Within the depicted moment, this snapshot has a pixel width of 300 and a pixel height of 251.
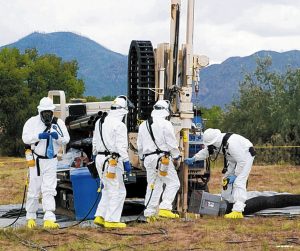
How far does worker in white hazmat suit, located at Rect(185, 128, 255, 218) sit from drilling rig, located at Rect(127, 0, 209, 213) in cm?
53

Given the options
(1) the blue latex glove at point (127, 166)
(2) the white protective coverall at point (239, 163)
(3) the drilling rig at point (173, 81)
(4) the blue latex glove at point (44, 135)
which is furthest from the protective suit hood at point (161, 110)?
(4) the blue latex glove at point (44, 135)

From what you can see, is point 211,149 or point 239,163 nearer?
point 239,163

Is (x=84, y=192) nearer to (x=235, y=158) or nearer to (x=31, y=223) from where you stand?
(x=31, y=223)

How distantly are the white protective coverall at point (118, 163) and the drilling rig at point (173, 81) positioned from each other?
1.58 metres

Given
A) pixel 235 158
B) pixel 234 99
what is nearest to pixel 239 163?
pixel 235 158

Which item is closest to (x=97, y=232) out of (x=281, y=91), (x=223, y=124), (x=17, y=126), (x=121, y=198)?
(x=121, y=198)

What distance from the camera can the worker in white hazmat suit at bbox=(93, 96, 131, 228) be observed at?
11648mm

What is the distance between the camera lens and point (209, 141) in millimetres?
12633

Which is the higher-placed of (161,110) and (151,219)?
(161,110)

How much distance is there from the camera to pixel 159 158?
40.9ft

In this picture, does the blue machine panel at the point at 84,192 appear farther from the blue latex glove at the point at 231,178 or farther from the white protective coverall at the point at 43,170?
the blue latex glove at the point at 231,178

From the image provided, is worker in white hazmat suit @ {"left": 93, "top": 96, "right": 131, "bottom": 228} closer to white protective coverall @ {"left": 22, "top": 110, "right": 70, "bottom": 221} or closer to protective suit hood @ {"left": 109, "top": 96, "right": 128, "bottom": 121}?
protective suit hood @ {"left": 109, "top": 96, "right": 128, "bottom": 121}

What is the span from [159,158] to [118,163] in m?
0.98

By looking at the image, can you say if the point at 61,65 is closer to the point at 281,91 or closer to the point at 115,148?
the point at 281,91
